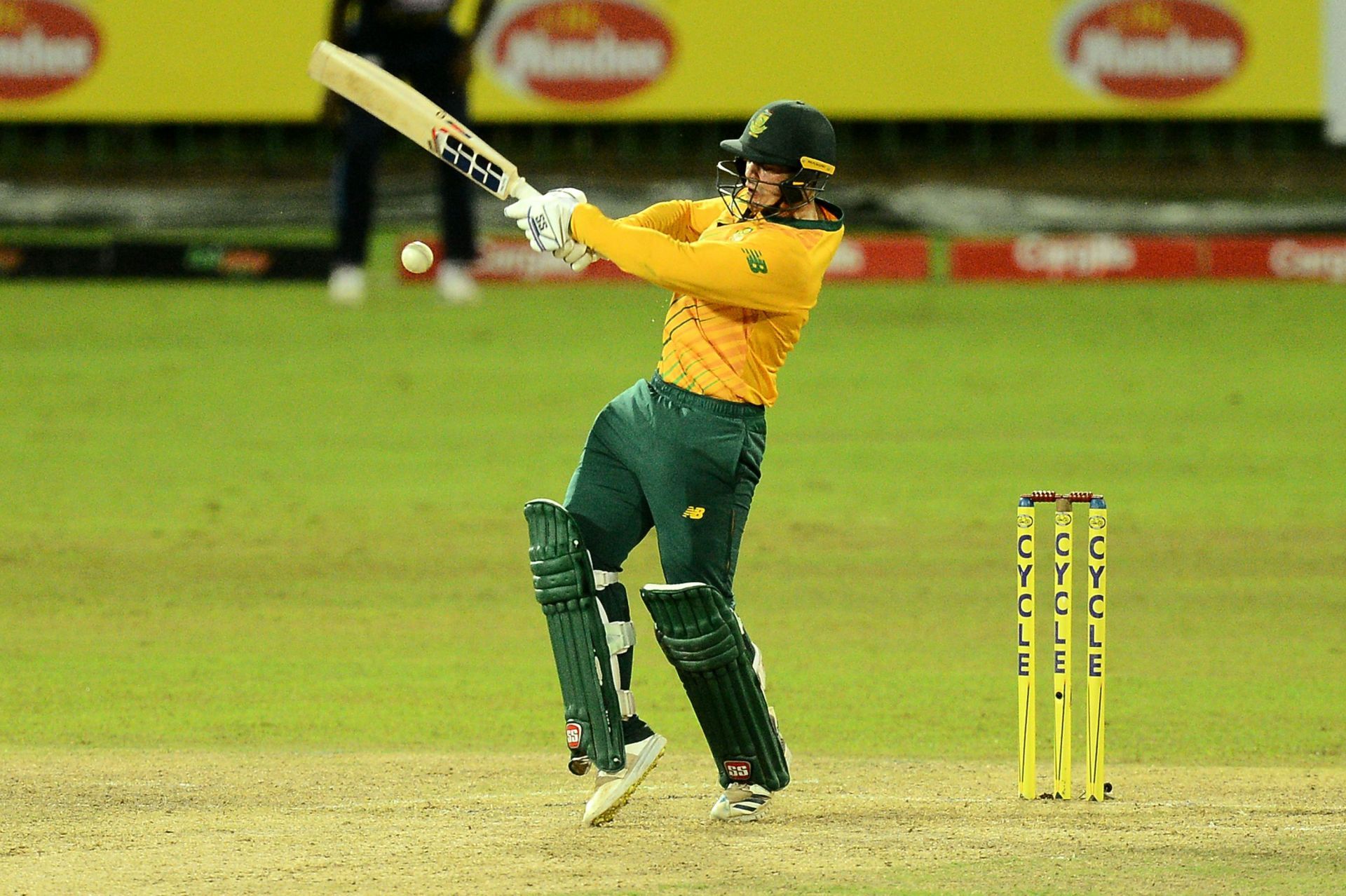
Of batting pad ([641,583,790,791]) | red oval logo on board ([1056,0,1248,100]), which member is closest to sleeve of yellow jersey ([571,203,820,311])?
batting pad ([641,583,790,791])

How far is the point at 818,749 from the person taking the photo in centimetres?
652

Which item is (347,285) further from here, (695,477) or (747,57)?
(695,477)

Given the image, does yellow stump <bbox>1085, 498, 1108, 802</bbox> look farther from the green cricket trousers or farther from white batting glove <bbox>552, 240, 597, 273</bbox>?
white batting glove <bbox>552, 240, 597, 273</bbox>

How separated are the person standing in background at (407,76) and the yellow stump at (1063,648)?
1074 centimetres

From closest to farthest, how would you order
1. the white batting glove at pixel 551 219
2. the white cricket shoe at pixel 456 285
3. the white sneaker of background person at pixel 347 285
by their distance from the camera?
the white batting glove at pixel 551 219 < the white sneaker of background person at pixel 347 285 < the white cricket shoe at pixel 456 285

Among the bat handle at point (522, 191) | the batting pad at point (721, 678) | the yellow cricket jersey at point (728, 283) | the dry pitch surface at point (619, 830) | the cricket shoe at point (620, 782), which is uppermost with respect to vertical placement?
the bat handle at point (522, 191)

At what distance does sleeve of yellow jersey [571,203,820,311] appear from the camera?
520 centimetres

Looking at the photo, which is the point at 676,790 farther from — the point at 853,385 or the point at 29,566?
the point at 853,385

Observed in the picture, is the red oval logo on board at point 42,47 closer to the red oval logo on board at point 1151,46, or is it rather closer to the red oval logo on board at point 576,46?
the red oval logo on board at point 576,46

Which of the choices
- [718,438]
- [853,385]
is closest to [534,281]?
[853,385]

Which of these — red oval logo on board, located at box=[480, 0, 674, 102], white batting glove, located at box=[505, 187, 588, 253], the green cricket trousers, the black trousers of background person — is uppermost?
red oval logo on board, located at box=[480, 0, 674, 102]

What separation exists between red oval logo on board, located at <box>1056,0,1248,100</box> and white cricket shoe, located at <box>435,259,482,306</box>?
5463 millimetres

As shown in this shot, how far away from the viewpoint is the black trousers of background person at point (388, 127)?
52.3 feet

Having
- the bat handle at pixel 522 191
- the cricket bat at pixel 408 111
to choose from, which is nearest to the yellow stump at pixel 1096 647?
the bat handle at pixel 522 191
